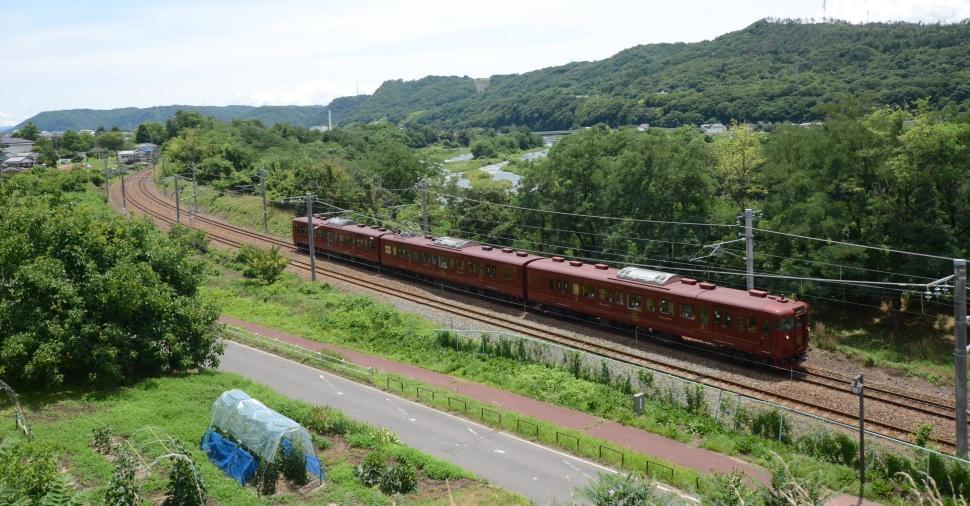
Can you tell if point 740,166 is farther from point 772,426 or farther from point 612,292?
point 772,426

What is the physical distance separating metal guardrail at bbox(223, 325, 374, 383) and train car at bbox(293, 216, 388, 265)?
47.9 feet

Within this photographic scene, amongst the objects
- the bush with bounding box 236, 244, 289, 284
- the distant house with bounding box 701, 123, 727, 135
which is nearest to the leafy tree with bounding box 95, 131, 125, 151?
the bush with bounding box 236, 244, 289, 284

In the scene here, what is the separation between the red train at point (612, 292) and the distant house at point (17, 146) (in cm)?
9158

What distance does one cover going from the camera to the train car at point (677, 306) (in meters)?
26.2

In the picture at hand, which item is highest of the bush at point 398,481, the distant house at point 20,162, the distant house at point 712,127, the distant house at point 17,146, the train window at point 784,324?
the distant house at point 17,146

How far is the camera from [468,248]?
1549 inches

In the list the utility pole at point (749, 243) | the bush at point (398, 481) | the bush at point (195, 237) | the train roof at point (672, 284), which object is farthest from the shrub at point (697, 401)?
the bush at point (195, 237)

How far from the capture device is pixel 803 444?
19.9 metres

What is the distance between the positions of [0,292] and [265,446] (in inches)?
411

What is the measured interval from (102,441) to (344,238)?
31.1 m

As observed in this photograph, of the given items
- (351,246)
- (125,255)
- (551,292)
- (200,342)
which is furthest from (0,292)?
(351,246)

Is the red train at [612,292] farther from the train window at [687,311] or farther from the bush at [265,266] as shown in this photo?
the bush at [265,266]

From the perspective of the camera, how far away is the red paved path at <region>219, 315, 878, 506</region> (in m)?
18.8

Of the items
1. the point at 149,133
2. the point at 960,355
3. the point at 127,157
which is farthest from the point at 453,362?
the point at 149,133
